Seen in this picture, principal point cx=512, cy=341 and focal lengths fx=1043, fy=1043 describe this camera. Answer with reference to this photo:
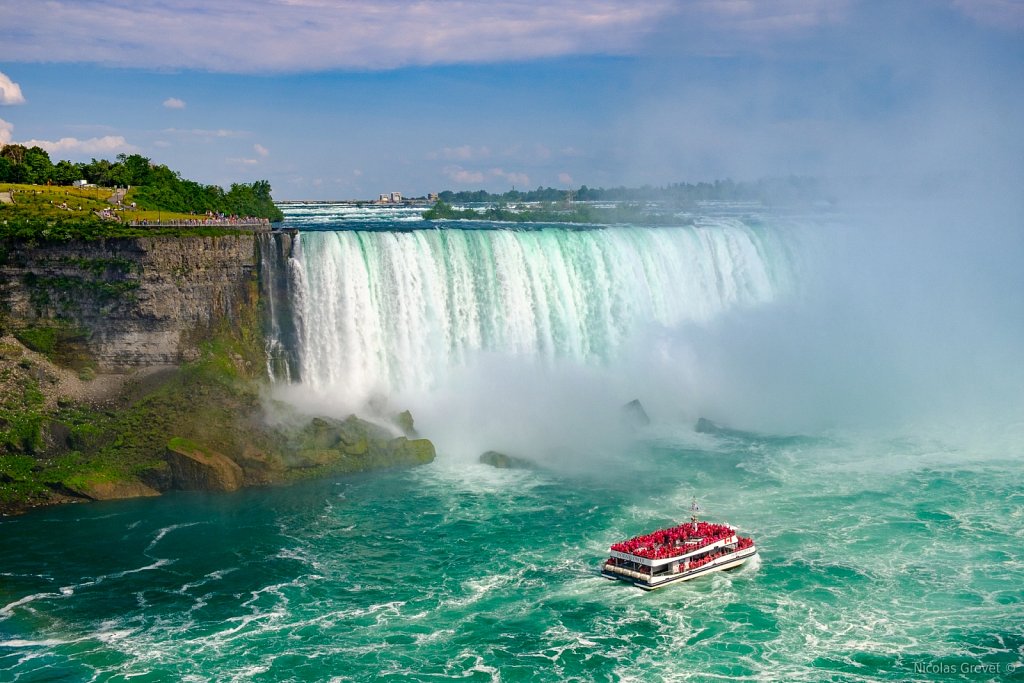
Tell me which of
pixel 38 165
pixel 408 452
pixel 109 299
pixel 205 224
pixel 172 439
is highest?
pixel 38 165

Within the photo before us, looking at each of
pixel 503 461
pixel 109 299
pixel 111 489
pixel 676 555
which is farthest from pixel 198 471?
pixel 676 555

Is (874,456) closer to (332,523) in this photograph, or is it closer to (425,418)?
(425,418)

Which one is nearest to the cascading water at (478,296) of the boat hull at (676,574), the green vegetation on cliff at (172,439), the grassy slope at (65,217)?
the green vegetation on cliff at (172,439)

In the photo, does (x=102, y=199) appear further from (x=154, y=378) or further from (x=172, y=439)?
(x=172, y=439)

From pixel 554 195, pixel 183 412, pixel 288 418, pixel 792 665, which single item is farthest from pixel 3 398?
pixel 554 195

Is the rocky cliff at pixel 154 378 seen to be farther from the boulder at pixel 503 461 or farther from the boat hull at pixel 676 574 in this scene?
the boat hull at pixel 676 574
